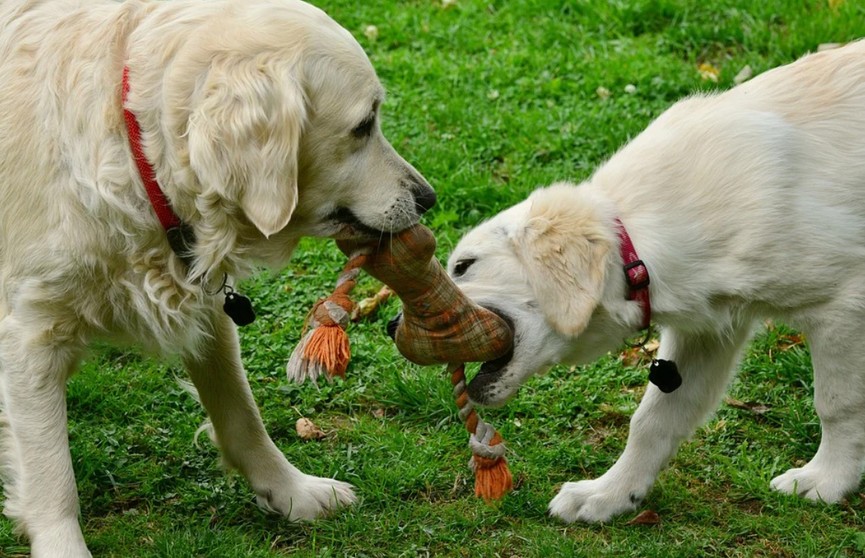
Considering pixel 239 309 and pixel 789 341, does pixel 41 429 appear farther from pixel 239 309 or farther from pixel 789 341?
pixel 789 341

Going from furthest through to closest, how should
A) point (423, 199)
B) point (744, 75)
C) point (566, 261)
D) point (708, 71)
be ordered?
point (708, 71) < point (744, 75) < point (566, 261) < point (423, 199)

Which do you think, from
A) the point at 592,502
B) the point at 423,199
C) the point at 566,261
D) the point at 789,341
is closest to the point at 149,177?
the point at 423,199

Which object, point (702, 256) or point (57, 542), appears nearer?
point (57, 542)

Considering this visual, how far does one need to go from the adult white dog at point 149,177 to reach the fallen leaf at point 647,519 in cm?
135

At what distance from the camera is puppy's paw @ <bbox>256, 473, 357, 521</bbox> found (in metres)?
4.04

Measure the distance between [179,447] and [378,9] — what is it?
3.91 meters

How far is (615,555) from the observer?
375 cm

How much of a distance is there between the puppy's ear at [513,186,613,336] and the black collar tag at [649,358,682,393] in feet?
1.36

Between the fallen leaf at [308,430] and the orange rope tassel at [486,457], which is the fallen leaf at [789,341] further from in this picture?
the fallen leaf at [308,430]

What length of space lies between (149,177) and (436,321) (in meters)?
1.04

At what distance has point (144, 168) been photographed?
329 centimetres

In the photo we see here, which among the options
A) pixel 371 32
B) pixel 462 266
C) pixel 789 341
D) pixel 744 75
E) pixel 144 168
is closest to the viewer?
pixel 144 168

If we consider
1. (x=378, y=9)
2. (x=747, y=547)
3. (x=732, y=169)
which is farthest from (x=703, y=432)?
(x=378, y=9)

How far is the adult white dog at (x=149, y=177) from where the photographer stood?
316cm
